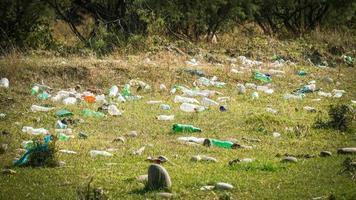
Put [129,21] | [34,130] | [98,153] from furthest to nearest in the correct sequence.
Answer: [129,21], [34,130], [98,153]

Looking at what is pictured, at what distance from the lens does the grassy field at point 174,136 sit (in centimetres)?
477

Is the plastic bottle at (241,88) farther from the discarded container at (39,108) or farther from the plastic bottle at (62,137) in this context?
the plastic bottle at (62,137)

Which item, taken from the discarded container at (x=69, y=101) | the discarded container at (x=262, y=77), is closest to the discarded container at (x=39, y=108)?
the discarded container at (x=69, y=101)

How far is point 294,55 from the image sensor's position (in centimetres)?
1422

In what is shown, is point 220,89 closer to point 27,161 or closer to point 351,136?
point 351,136

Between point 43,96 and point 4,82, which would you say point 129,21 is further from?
point 43,96

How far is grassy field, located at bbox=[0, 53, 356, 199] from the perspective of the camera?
4.77 metres

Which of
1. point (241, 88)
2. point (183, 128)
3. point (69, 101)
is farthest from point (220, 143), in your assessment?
point (241, 88)

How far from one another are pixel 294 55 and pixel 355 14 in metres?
5.95

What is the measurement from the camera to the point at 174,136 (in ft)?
22.9

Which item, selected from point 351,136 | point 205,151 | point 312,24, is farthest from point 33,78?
point 312,24

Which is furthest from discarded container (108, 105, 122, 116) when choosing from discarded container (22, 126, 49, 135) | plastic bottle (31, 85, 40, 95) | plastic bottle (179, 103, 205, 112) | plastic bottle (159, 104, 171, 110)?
plastic bottle (31, 85, 40, 95)

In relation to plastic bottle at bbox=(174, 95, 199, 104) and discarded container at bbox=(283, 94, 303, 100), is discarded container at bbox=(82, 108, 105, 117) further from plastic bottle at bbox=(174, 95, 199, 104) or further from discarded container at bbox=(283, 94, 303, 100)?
discarded container at bbox=(283, 94, 303, 100)

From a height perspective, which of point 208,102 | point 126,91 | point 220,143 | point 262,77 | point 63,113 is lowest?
point 262,77
